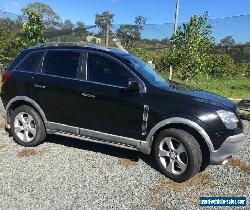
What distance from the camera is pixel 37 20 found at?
20.0 metres

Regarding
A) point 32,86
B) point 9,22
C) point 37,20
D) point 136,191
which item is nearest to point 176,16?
point 37,20

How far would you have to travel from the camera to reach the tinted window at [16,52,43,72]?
21.5 feet

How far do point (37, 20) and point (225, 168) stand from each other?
16556mm

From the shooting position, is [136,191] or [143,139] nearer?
[136,191]

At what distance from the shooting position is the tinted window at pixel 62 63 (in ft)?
20.4

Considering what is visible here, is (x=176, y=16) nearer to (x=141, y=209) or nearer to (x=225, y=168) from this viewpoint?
(x=225, y=168)

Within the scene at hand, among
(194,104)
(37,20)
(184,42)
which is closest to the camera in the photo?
(194,104)

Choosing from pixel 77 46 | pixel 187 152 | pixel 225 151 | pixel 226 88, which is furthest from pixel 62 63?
pixel 226 88

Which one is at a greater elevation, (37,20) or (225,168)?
(37,20)

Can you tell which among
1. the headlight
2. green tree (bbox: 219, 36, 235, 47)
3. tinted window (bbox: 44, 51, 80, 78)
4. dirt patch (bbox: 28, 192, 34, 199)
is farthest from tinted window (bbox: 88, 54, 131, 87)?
green tree (bbox: 219, 36, 235, 47)

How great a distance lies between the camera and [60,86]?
6172 millimetres

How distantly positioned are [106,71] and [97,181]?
1828 millimetres

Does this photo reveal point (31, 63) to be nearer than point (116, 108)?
No

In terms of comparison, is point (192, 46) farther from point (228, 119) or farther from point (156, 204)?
point (156, 204)
